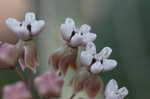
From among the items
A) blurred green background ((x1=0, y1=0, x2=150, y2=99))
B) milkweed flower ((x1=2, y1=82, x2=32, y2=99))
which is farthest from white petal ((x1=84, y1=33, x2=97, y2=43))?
blurred green background ((x1=0, y1=0, x2=150, y2=99))

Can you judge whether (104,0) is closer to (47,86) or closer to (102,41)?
(102,41)

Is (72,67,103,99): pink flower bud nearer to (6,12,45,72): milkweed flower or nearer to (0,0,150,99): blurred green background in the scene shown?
(6,12,45,72): milkweed flower

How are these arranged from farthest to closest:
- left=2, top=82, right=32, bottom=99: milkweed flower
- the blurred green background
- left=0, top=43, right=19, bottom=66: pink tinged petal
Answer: the blurred green background, left=0, top=43, right=19, bottom=66: pink tinged petal, left=2, top=82, right=32, bottom=99: milkweed flower

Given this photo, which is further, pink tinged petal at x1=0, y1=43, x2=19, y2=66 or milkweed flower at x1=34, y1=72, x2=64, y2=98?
pink tinged petal at x1=0, y1=43, x2=19, y2=66

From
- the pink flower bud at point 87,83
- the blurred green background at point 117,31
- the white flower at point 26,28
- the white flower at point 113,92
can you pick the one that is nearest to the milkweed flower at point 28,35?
the white flower at point 26,28

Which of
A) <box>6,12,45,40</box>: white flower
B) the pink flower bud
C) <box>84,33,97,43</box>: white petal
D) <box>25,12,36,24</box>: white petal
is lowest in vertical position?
the pink flower bud

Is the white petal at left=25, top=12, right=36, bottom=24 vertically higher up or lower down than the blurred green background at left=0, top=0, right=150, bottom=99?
higher up

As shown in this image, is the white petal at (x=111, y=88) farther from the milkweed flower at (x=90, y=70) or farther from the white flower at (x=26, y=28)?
the white flower at (x=26, y=28)

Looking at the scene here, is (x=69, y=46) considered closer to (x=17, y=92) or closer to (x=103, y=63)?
(x=103, y=63)
